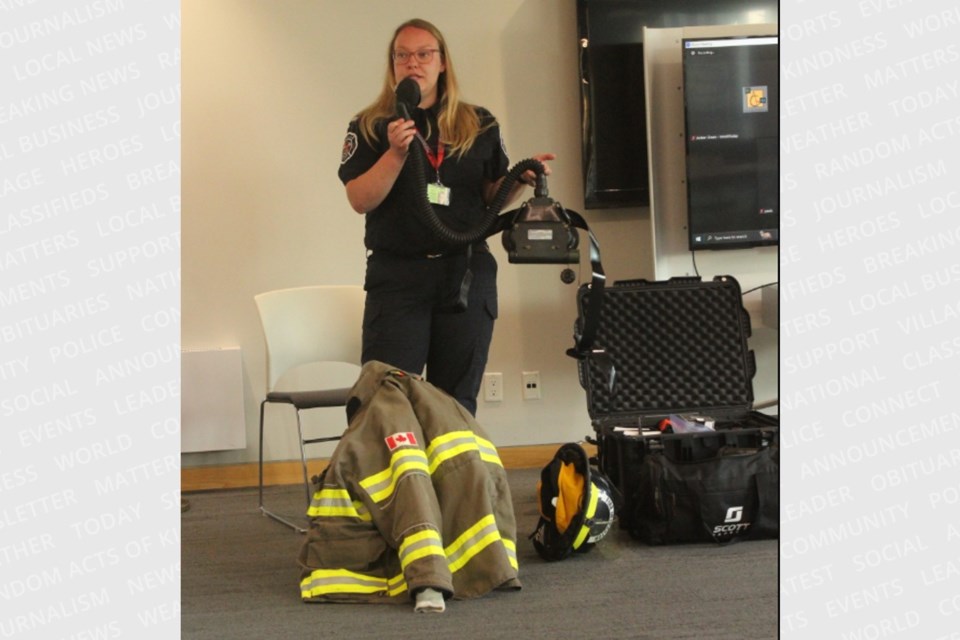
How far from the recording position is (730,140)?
3.29 metres

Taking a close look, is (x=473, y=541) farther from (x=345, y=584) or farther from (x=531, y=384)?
(x=531, y=384)

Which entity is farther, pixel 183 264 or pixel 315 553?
pixel 183 264

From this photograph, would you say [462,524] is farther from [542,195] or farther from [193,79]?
[193,79]

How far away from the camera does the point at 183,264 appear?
3576 mm

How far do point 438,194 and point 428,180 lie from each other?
49 millimetres

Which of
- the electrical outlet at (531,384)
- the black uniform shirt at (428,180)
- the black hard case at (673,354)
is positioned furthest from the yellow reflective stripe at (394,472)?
the electrical outlet at (531,384)

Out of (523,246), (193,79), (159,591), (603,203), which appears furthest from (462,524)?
(193,79)

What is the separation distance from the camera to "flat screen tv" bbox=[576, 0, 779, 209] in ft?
11.5

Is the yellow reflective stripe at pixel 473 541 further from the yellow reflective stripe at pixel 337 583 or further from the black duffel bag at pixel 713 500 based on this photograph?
the black duffel bag at pixel 713 500

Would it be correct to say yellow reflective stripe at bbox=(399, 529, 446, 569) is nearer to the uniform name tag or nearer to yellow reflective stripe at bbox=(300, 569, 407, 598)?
yellow reflective stripe at bbox=(300, 569, 407, 598)

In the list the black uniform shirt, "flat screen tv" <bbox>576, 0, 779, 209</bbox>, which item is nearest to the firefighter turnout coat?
the black uniform shirt

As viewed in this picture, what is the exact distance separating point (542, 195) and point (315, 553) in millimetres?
1000

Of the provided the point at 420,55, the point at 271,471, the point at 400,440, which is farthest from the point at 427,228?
the point at 271,471

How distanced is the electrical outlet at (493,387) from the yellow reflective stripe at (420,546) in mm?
1554
